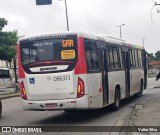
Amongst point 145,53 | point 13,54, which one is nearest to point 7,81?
point 13,54

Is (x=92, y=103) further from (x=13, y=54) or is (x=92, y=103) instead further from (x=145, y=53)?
(x=13, y=54)

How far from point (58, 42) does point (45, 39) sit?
499mm

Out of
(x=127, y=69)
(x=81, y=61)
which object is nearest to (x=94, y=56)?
(x=81, y=61)

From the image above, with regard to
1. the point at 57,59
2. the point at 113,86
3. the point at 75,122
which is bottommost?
the point at 75,122

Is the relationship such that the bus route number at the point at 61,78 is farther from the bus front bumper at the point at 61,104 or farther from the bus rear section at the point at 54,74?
the bus front bumper at the point at 61,104

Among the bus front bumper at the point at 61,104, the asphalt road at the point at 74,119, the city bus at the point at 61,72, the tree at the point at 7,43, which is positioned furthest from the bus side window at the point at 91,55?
the tree at the point at 7,43

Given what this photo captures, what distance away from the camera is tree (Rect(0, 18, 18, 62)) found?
4509 cm

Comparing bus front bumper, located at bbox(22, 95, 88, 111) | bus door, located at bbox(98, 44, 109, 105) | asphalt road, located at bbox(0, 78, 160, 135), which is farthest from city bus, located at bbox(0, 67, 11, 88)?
bus front bumper, located at bbox(22, 95, 88, 111)

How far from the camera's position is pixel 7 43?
1827 inches

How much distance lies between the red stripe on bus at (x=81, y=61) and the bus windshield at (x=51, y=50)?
15 cm

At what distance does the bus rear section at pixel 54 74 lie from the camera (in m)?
13.3

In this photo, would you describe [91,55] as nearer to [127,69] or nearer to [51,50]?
[51,50]

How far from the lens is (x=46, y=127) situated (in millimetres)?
12906

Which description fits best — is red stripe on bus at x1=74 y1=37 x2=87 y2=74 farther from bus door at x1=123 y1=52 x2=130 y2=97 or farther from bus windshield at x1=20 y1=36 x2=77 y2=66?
bus door at x1=123 y1=52 x2=130 y2=97
